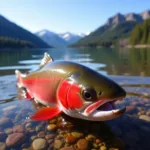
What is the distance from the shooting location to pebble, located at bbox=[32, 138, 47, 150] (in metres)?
5.32

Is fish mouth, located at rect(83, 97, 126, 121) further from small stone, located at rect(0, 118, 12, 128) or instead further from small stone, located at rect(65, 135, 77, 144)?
small stone, located at rect(0, 118, 12, 128)

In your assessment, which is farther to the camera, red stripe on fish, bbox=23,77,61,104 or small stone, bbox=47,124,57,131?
small stone, bbox=47,124,57,131

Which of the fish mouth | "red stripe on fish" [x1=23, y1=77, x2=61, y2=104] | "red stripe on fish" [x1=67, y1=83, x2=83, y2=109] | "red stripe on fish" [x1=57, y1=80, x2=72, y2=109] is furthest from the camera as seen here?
"red stripe on fish" [x1=23, y1=77, x2=61, y2=104]

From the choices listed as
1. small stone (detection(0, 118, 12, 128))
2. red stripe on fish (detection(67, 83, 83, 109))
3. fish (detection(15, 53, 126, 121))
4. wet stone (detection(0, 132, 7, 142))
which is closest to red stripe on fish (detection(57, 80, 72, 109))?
fish (detection(15, 53, 126, 121))

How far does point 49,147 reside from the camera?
5352 mm

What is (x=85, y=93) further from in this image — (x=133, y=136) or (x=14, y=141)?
Answer: (x=14, y=141)

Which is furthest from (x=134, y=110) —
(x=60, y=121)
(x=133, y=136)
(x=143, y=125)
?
(x=60, y=121)

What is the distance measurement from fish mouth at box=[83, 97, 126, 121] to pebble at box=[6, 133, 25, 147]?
6.65ft

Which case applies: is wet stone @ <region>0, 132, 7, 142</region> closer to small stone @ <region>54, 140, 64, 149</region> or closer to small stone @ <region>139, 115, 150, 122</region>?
small stone @ <region>54, 140, 64, 149</region>

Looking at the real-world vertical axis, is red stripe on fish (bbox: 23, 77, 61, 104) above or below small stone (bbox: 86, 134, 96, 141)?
above

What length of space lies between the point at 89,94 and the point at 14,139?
8.10 ft

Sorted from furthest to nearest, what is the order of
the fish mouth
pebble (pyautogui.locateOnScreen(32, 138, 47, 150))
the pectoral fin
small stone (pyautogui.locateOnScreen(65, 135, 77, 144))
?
small stone (pyautogui.locateOnScreen(65, 135, 77, 144)), pebble (pyautogui.locateOnScreen(32, 138, 47, 150)), the pectoral fin, the fish mouth

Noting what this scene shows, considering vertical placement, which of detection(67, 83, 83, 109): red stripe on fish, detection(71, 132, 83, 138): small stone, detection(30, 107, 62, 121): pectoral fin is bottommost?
detection(71, 132, 83, 138): small stone

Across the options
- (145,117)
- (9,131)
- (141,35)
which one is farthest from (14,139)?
(141,35)
